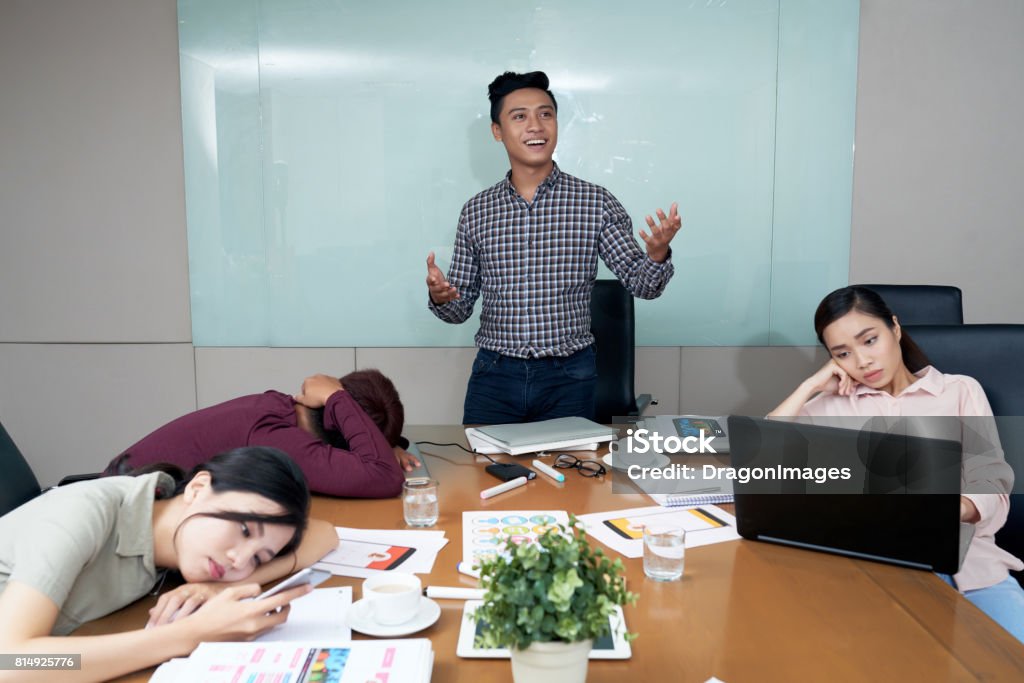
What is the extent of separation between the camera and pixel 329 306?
367cm

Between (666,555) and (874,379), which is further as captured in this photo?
(874,379)

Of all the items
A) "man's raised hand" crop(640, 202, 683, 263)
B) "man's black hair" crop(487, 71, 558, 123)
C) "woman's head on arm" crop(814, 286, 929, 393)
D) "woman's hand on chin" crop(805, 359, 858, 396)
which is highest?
"man's black hair" crop(487, 71, 558, 123)

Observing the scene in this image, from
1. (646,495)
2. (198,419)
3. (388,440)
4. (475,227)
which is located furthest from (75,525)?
(475,227)

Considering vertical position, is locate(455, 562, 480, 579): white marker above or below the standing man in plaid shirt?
below

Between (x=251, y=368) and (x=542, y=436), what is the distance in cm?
213

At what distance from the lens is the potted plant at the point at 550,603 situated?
0.84 m

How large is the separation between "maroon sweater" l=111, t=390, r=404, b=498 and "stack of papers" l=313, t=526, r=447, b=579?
7.6 inches

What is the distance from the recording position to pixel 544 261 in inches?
106

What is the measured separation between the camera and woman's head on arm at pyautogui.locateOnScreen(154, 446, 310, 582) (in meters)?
1.22

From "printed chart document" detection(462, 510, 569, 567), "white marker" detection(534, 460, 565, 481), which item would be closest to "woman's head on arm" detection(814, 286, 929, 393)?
"white marker" detection(534, 460, 565, 481)

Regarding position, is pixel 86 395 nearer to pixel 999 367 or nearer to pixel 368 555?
pixel 368 555

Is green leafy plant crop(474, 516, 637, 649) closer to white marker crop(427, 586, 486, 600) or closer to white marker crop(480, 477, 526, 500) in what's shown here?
white marker crop(427, 586, 486, 600)

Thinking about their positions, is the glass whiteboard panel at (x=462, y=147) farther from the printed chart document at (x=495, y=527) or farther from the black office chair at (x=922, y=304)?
the printed chart document at (x=495, y=527)

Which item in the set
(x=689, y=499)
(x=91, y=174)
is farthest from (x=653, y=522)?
(x=91, y=174)
